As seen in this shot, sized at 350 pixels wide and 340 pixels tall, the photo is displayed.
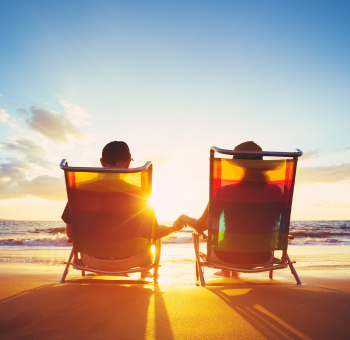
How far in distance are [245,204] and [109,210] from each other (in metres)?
1.58

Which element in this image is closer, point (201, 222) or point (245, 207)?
point (245, 207)

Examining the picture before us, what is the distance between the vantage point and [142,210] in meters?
2.64

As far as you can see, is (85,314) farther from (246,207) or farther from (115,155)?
(246,207)

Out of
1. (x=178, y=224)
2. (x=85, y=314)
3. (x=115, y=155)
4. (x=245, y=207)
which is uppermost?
(x=115, y=155)

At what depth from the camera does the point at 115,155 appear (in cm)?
277

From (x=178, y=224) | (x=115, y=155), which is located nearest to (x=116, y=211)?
(x=115, y=155)

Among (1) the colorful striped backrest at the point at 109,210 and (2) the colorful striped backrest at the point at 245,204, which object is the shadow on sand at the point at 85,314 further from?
(2) the colorful striped backrest at the point at 245,204

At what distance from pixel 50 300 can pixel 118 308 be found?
24.6 inches

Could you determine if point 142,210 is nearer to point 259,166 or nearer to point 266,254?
point 259,166

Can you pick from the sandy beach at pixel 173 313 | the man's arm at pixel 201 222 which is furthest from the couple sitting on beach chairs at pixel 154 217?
the sandy beach at pixel 173 313

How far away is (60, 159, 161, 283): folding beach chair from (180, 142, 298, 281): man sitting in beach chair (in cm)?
81

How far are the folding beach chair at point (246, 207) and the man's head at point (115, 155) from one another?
107 centimetres

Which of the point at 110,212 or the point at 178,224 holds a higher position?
the point at 110,212

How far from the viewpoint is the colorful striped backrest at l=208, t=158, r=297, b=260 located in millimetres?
2681
